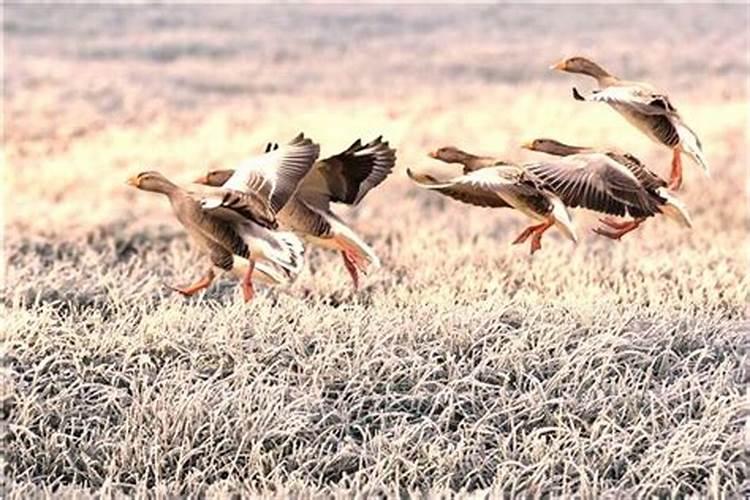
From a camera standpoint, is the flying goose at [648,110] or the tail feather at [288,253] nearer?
the tail feather at [288,253]

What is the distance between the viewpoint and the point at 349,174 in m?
3.73

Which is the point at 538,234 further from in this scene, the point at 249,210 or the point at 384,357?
the point at 384,357

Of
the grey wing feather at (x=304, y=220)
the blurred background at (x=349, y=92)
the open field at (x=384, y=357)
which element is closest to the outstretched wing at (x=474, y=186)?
the grey wing feather at (x=304, y=220)

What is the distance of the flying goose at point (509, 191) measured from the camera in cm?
359

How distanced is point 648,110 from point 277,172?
1123mm

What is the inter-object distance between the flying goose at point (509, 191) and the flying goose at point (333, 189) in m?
0.19

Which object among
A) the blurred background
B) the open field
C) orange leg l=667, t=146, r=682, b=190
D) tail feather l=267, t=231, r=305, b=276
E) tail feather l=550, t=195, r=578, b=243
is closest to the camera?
tail feather l=267, t=231, r=305, b=276

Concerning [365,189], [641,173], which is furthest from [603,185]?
[365,189]

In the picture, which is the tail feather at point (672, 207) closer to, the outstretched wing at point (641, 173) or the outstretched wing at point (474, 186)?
the outstretched wing at point (641, 173)

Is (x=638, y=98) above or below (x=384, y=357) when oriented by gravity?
above

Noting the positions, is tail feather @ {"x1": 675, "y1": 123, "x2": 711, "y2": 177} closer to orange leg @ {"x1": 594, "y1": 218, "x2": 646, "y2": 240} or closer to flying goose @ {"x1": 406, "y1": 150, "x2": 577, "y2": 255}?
orange leg @ {"x1": 594, "y1": 218, "x2": 646, "y2": 240}

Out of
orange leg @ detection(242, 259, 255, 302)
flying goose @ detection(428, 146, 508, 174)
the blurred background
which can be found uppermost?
flying goose @ detection(428, 146, 508, 174)

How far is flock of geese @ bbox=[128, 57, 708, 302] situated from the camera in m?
3.53

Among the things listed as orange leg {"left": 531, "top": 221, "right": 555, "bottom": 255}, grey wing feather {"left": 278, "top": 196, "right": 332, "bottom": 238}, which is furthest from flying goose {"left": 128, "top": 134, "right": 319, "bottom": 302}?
orange leg {"left": 531, "top": 221, "right": 555, "bottom": 255}
